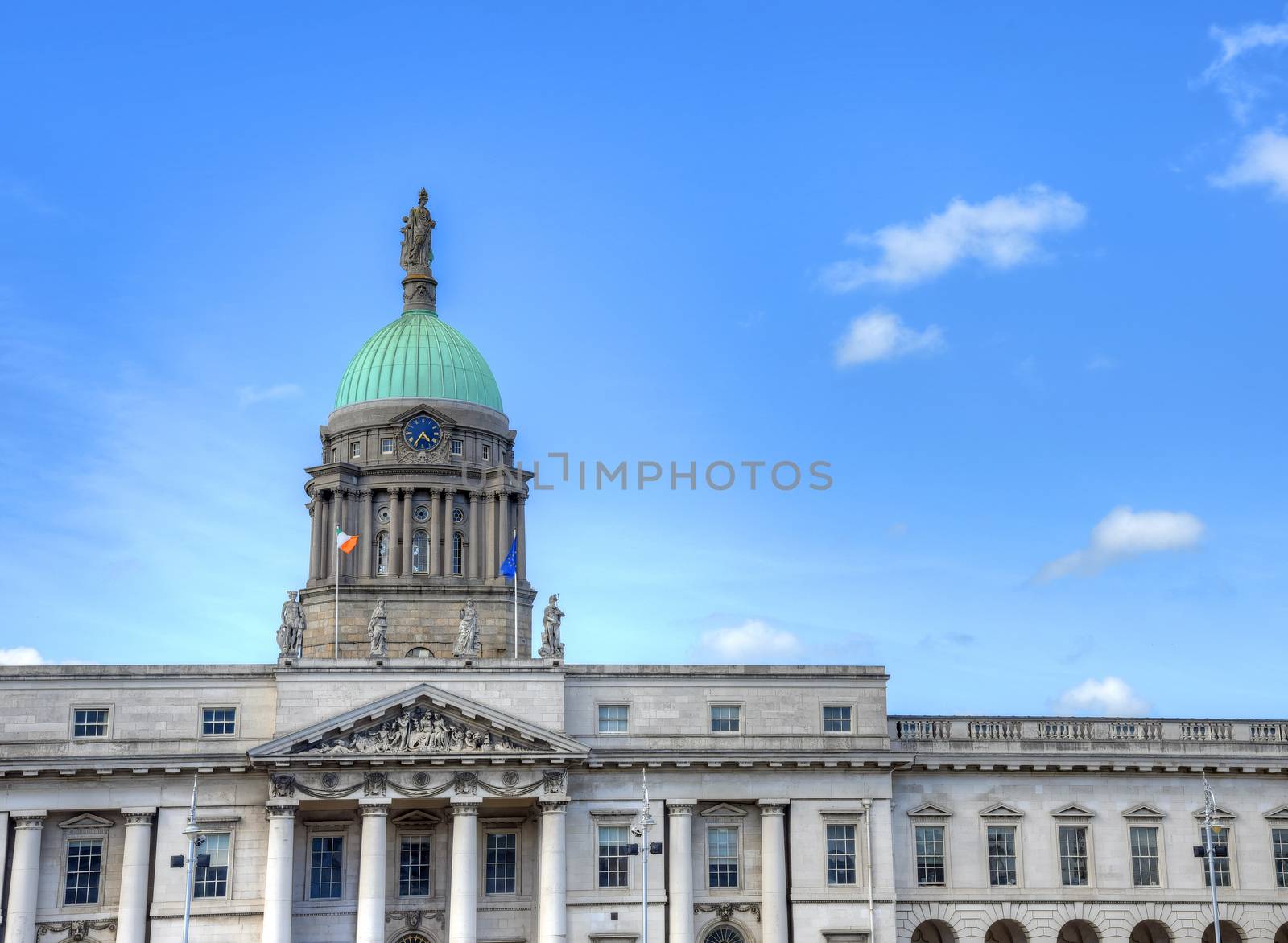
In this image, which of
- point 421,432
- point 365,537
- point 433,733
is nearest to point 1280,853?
point 433,733

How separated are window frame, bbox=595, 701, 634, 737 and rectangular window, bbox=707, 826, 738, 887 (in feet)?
17.9

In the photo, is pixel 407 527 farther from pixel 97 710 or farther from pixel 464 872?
pixel 464 872

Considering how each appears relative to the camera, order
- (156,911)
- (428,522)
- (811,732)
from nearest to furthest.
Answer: (156,911)
(811,732)
(428,522)

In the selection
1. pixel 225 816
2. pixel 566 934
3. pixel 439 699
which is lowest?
pixel 566 934

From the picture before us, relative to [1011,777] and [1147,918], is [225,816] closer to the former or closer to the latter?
[1011,777]

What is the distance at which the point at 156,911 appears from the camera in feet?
230

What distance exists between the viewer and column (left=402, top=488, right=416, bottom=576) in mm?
91250

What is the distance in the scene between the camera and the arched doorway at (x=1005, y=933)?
77812 millimetres

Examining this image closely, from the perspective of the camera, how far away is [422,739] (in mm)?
71938

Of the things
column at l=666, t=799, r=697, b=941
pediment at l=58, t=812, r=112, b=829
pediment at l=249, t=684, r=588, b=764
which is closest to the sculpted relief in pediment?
pediment at l=249, t=684, r=588, b=764

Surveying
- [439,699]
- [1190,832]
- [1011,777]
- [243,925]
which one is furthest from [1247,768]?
[243,925]

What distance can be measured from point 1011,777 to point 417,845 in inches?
1025

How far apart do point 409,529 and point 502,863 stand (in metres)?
23.0

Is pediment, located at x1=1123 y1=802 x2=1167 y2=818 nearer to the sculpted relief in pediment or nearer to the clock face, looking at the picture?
the sculpted relief in pediment
